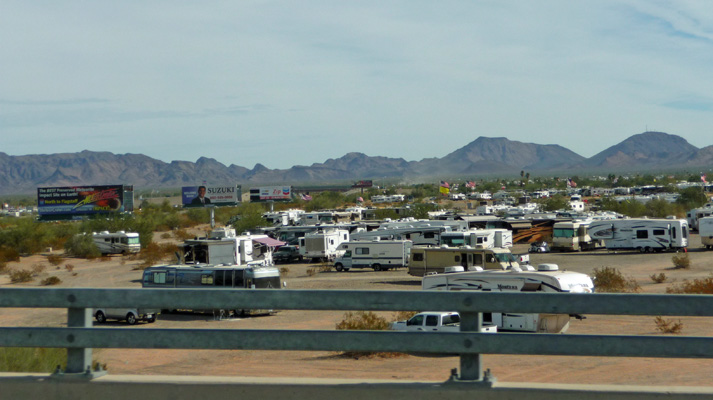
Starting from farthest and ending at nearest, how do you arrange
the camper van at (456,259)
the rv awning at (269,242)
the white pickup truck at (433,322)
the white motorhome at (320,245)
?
1. the white motorhome at (320,245)
2. the rv awning at (269,242)
3. the camper van at (456,259)
4. the white pickup truck at (433,322)

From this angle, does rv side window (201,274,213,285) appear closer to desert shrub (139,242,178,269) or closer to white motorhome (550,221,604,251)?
desert shrub (139,242,178,269)

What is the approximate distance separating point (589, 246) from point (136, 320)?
33.9 meters

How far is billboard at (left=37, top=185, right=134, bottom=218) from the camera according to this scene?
67.3 meters

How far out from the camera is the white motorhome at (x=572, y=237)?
4788 cm

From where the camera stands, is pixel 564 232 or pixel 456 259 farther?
pixel 564 232

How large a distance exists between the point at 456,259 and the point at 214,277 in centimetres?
1213

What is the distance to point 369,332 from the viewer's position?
445cm

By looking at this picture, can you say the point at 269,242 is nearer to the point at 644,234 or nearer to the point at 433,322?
the point at 644,234

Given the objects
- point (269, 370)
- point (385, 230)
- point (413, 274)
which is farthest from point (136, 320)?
point (385, 230)

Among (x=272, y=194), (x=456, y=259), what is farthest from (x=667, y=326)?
(x=272, y=194)

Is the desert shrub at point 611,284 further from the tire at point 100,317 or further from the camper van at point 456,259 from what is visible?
the tire at point 100,317

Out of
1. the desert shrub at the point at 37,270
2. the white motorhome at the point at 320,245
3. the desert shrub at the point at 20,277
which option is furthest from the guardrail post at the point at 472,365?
the desert shrub at the point at 37,270

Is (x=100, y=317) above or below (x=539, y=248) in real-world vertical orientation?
above

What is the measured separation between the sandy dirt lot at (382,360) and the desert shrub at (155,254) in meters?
9.72
